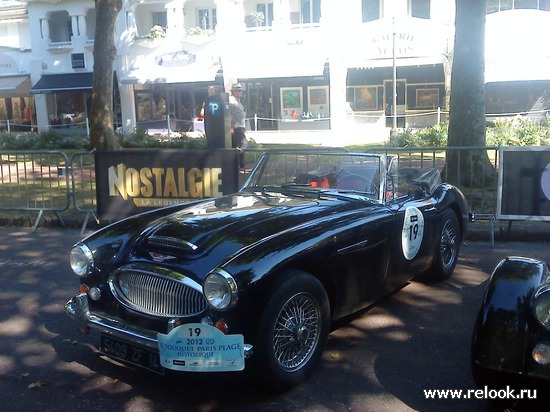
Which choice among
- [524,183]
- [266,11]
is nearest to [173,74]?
[266,11]

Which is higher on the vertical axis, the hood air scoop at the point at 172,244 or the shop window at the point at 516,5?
the shop window at the point at 516,5

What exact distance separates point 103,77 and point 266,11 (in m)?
15.7

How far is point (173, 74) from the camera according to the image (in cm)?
3019

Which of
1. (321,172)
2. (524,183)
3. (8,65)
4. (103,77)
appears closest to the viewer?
(321,172)

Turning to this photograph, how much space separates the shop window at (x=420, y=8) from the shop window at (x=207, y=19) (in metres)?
10.1

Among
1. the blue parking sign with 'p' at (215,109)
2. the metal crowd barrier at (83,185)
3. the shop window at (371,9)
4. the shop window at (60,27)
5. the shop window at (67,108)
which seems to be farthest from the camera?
the shop window at (60,27)

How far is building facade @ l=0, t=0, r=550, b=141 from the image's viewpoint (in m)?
28.1

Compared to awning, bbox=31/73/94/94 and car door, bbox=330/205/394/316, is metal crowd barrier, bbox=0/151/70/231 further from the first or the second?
awning, bbox=31/73/94/94

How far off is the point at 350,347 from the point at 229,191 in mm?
3921

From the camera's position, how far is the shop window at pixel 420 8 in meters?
29.7

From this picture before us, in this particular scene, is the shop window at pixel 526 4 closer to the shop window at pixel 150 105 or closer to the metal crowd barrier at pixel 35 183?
the shop window at pixel 150 105

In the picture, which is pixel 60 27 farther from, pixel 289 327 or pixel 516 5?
pixel 289 327

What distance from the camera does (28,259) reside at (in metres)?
7.49

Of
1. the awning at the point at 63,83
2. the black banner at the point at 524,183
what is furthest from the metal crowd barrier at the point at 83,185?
the awning at the point at 63,83
